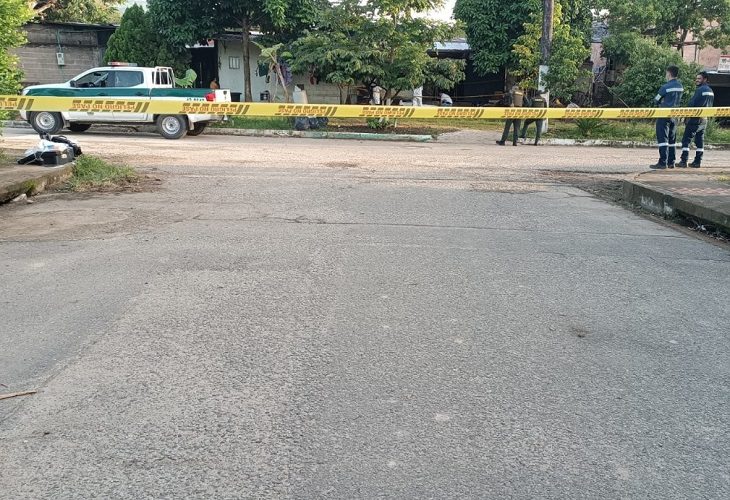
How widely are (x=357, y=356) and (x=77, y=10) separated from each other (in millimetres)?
34061

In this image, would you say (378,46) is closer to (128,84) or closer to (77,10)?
(128,84)

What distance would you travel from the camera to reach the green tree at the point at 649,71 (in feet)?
83.8

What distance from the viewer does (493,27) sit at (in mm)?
28156

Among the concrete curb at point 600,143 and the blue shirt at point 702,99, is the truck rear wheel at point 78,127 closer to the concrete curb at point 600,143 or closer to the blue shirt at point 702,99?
the concrete curb at point 600,143

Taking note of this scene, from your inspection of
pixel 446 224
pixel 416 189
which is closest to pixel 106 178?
pixel 416 189

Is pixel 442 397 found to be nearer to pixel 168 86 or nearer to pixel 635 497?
pixel 635 497

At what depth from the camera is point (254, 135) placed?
2062 cm

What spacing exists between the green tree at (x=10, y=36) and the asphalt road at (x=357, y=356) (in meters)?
3.39

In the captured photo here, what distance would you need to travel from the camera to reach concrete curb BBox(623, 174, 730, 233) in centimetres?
795

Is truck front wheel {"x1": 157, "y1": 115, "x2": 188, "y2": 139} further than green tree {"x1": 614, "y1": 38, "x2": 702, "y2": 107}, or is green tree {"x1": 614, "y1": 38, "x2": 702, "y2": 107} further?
green tree {"x1": 614, "y1": 38, "x2": 702, "y2": 107}

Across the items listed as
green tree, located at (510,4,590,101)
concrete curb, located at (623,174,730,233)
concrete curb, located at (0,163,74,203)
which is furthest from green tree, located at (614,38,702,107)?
concrete curb, located at (0,163,74,203)

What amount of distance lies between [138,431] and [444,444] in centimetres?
146

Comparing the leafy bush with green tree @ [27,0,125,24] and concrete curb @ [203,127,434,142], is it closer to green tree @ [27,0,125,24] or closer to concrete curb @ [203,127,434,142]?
concrete curb @ [203,127,434,142]

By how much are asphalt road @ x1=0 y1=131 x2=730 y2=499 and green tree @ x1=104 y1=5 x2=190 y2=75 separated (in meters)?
19.2
